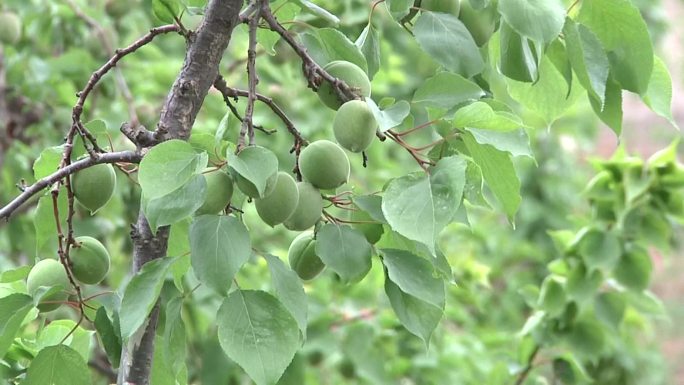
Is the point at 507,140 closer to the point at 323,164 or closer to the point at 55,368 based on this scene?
the point at 323,164

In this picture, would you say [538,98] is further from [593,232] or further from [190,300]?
[190,300]

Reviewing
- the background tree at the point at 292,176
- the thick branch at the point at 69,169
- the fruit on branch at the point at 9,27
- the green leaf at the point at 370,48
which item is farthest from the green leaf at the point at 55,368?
the fruit on branch at the point at 9,27

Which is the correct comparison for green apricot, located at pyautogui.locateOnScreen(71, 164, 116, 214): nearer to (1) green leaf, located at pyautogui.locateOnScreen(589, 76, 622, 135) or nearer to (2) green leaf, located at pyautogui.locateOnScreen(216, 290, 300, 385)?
(2) green leaf, located at pyautogui.locateOnScreen(216, 290, 300, 385)

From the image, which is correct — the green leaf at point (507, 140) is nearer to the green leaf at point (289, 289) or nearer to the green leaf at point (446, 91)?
the green leaf at point (446, 91)

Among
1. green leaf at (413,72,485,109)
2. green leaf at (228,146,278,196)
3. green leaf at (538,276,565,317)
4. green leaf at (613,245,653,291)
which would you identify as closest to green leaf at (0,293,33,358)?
green leaf at (228,146,278,196)

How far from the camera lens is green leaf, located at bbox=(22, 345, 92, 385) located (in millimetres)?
782

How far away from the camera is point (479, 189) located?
2.37ft

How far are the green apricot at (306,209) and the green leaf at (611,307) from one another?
37.2 inches

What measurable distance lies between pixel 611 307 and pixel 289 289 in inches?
39.1

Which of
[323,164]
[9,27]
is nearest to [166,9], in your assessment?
[323,164]

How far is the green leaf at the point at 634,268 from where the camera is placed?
5.17 feet

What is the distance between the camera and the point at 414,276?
0.72 m

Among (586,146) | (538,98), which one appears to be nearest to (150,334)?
(538,98)

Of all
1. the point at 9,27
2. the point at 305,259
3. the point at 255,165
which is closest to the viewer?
the point at 255,165
